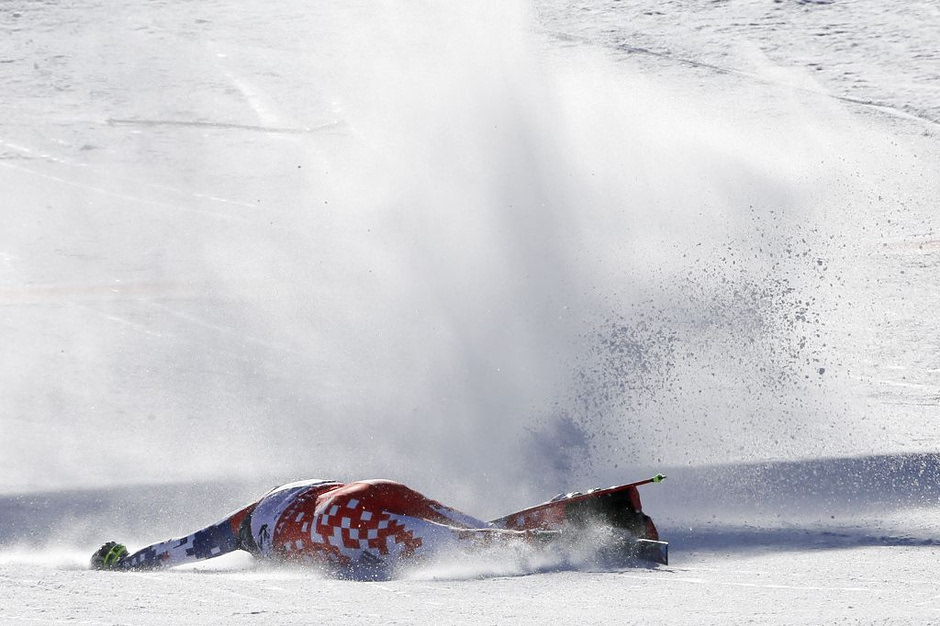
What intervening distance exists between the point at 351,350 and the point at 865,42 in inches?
380

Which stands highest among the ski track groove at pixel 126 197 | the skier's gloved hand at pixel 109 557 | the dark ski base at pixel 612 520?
the ski track groove at pixel 126 197

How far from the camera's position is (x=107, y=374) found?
24.2ft

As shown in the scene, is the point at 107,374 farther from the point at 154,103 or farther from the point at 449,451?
the point at 154,103

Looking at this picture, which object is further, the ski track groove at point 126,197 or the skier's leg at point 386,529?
the ski track groove at point 126,197

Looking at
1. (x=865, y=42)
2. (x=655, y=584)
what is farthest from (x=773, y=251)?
(x=865, y=42)

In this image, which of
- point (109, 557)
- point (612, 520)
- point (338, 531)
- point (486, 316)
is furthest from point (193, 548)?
point (486, 316)

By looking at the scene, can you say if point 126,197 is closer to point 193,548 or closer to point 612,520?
point 193,548

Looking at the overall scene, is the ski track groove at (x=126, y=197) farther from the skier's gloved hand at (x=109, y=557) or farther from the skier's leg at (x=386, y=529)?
the skier's leg at (x=386, y=529)

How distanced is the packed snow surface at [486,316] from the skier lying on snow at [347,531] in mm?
95

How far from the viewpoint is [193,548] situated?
431 centimetres

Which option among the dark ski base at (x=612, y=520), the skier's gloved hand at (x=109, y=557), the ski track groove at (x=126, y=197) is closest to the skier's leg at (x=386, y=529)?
the dark ski base at (x=612, y=520)

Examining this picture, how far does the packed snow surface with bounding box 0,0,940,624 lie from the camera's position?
161 inches

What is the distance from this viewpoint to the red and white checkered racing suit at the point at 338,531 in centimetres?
401

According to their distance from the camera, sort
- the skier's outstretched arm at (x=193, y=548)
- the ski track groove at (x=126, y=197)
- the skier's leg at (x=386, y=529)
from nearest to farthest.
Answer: the skier's leg at (x=386, y=529), the skier's outstretched arm at (x=193, y=548), the ski track groove at (x=126, y=197)
